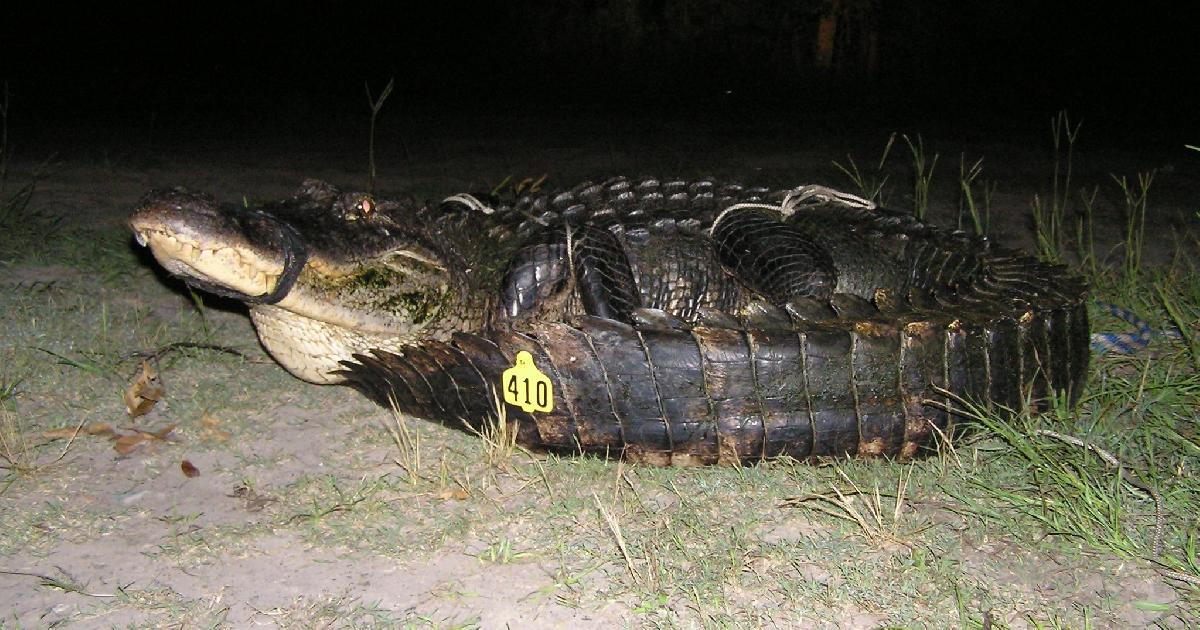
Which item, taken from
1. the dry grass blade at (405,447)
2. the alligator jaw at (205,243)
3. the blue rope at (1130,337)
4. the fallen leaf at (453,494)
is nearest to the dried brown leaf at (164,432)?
the alligator jaw at (205,243)

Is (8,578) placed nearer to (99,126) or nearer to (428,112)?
(99,126)

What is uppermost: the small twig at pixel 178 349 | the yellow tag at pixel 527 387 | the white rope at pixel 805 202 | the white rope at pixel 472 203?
the white rope at pixel 472 203

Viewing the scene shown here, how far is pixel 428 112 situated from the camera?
991 cm

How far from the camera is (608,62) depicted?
47.1 ft

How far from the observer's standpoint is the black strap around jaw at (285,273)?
2.54m

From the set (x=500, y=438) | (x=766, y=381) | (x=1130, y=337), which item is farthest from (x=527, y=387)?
(x=1130, y=337)

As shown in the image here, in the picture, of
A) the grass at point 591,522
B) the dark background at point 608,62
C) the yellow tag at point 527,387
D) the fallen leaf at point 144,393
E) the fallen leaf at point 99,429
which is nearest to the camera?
the grass at point 591,522

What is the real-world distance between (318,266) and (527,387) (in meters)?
0.74

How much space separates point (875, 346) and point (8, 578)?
2.02m

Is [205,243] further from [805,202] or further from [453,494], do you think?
[805,202]

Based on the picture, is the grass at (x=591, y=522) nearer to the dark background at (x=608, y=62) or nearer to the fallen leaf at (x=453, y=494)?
the fallen leaf at (x=453, y=494)

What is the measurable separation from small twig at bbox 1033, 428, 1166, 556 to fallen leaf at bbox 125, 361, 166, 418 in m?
2.49

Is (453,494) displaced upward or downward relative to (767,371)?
downward

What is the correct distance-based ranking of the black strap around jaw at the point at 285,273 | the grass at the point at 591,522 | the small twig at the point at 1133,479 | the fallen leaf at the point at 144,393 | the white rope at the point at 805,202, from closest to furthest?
the grass at the point at 591,522 < the small twig at the point at 1133,479 < the black strap around jaw at the point at 285,273 < the fallen leaf at the point at 144,393 < the white rope at the point at 805,202
